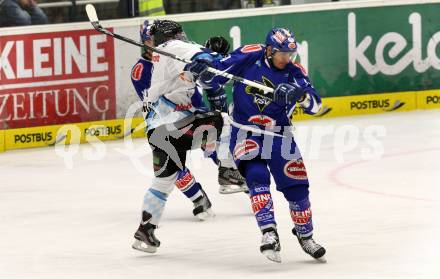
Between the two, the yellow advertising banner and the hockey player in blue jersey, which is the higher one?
the hockey player in blue jersey

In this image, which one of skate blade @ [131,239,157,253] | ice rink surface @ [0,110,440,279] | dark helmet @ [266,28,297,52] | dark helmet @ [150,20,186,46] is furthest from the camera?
dark helmet @ [150,20,186,46]

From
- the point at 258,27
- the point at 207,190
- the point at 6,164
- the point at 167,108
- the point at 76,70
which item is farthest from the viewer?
the point at 258,27

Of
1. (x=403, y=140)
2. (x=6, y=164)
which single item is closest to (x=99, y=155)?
(x=6, y=164)

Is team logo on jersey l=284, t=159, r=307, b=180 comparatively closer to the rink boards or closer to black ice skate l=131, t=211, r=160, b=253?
black ice skate l=131, t=211, r=160, b=253

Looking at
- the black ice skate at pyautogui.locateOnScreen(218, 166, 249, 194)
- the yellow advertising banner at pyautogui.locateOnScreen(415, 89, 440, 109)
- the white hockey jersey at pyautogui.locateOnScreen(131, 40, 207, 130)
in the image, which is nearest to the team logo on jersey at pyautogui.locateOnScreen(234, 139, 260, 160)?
the white hockey jersey at pyautogui.locateOnScreen(131, 40, 207, 130)

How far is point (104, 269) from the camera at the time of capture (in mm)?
7938

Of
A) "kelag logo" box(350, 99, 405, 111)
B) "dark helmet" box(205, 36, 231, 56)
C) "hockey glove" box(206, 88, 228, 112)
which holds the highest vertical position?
"dark helmet" box(205, 36, 231, 56)

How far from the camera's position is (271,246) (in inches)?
305

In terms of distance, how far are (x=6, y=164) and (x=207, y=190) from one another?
2.41 meters

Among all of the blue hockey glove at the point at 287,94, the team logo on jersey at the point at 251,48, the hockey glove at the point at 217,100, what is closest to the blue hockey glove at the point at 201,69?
the team logo on jersey at the point at 251,48

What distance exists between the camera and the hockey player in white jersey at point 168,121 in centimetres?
840

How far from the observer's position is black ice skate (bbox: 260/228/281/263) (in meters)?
7.73

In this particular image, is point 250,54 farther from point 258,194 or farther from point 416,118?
point 416,118

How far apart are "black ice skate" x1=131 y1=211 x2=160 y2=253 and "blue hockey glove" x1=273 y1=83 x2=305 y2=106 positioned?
4.21ft
